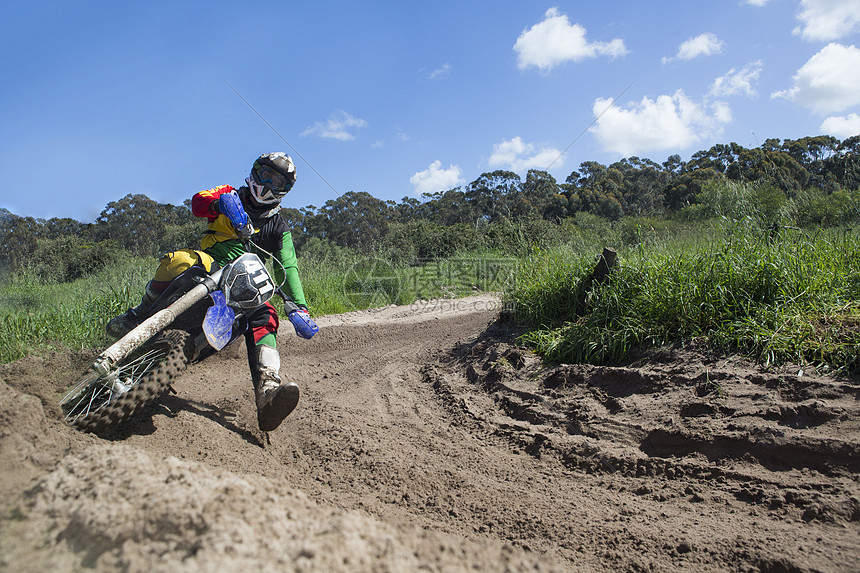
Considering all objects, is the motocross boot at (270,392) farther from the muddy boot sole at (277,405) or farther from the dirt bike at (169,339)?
the dirt bike at (169,339)

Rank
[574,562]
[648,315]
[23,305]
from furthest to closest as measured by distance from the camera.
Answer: [23,305] < [648,315] < [574,562]

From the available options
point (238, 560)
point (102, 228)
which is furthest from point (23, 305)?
point (102, 228)

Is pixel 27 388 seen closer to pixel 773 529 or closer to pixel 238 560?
pixel 238 560

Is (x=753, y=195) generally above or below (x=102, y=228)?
below

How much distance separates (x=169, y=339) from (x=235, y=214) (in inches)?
40.1

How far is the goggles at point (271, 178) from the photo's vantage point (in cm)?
423

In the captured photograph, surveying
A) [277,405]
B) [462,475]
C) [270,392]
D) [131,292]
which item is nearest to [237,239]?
[270,392]

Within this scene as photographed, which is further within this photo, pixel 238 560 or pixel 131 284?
pixel 131 284

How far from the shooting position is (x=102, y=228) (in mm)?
23984

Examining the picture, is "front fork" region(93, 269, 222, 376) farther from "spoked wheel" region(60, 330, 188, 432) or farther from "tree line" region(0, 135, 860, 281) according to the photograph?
"tree line" region(0, 135, 860, 281)

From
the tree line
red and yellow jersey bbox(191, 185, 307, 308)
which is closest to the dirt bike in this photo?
red and yellow jersey bbox(191, 185, 307, 308)

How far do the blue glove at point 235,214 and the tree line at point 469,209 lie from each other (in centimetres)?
685

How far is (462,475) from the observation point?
333cm

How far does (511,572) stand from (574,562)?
1064mm
